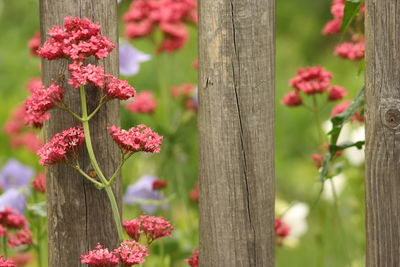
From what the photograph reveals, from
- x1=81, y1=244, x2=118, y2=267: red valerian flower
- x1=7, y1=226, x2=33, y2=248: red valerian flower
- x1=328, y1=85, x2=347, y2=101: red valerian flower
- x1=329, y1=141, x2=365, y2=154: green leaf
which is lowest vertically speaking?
x1=81, y1=244, x2=118, y2=267: red valerian flower

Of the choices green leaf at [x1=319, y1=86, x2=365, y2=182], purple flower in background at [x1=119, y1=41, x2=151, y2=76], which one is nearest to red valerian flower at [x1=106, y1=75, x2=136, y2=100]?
green leaf at [x1=319, y1=86, x2=365, y2=182]

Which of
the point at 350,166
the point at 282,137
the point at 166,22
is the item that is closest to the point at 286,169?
the point at 282,137

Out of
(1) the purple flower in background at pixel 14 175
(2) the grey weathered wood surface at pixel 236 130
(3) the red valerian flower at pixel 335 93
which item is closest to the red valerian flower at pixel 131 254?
(2) the grey weathered wood surface at pixel 236 130

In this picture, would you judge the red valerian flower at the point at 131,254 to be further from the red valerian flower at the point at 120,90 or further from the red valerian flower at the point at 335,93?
the red valerian flower at the point at 335,93

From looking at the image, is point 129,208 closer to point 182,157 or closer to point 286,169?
point 182,157

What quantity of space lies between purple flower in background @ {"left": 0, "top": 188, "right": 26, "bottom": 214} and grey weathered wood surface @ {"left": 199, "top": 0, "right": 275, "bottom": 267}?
0.76 meters

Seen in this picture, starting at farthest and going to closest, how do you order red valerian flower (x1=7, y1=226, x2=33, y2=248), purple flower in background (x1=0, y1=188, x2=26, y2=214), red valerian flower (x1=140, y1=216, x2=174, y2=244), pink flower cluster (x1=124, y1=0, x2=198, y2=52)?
pink flower cluster (x1=124, y1=0, x2=198, y2=52) → purple flower in background (x1=0, y1=188, x2=26, y2=214) → red valerian flower (x1=7, y1=226, x2=33, y2=248) → red valerian flower (x1=140, y1=216, x2=174, y2=244)

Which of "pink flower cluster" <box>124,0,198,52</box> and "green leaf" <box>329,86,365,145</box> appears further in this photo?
"pink flower cluster" <box>124,0,198,52</box>

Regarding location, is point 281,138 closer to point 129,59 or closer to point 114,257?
point 129,59

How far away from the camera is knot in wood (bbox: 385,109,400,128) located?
185cm

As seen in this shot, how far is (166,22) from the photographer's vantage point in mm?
3098

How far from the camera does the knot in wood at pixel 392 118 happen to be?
185 centimetres

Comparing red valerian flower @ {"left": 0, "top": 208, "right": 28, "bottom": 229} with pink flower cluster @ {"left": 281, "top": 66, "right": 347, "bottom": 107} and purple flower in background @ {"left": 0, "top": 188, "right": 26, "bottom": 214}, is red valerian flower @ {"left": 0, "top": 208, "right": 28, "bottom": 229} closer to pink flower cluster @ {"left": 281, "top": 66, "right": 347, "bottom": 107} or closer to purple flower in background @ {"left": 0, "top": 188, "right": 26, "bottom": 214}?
purple flower in background @ {"left": 0, "top": 188, "right": 26, "bottom": 214}

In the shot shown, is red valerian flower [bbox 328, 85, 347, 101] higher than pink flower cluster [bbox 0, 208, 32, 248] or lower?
higher
